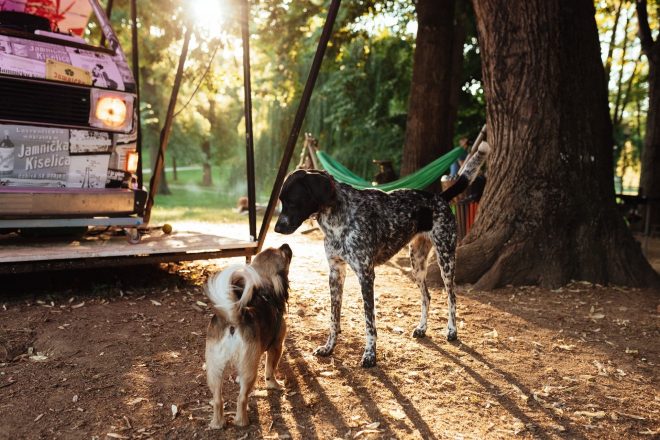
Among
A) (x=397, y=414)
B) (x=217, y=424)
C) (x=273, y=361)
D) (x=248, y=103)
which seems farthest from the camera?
(x=248, y=103)

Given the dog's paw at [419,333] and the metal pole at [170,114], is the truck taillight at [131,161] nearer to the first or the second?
the metal pole at [170,114]

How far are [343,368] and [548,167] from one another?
3646mm

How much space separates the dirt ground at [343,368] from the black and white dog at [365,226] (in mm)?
365

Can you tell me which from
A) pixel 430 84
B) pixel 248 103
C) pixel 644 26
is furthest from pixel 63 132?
pixel 644 26

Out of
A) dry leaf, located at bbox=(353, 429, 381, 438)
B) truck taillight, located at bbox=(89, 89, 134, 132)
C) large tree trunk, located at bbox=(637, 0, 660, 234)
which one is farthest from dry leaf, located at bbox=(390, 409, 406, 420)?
large tree trunk, located at bbox=(637, 0, 660, 234)

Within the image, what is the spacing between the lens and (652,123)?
13.6 meters

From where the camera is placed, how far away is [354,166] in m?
17.1

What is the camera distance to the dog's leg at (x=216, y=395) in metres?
2.74

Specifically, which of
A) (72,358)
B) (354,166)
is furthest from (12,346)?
(354,166)

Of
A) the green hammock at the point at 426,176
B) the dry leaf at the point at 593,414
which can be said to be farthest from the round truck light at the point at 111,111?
the dry leaf at the point at 593,414

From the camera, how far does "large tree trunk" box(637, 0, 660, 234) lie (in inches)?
524

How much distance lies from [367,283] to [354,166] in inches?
529

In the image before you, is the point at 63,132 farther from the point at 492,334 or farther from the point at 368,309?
the point at 492,334

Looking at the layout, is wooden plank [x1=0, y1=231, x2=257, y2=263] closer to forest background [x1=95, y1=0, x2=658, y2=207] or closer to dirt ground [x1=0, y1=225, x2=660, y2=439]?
dirt ground [x1=0, y1=225, x2=660, y2=439]
